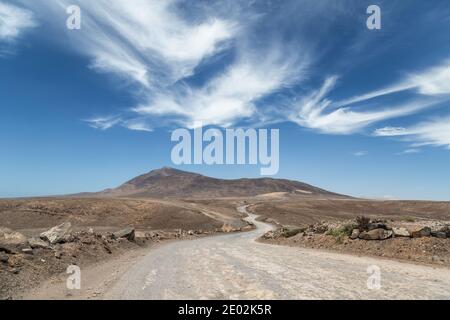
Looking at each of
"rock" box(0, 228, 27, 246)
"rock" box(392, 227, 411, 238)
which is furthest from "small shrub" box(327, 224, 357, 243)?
"rock" box(0, 228, 27, 246)

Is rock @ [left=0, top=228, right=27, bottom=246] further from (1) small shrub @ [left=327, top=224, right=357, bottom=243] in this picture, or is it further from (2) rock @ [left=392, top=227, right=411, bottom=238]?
(2) rock @ [left=392, top=227, right=411, bottom=238]

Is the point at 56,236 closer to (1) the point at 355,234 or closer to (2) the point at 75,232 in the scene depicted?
(2) the point at 75,232

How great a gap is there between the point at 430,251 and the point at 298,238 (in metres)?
13.7

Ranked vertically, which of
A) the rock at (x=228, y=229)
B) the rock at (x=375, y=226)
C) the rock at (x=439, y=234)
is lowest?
the rock at (x=228, y=229)

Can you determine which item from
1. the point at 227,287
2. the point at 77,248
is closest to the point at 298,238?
the point at 77,248

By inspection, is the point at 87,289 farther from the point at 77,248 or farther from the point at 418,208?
the point at 418,208

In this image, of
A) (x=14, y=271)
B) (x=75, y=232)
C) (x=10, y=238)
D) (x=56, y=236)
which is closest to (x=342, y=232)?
(x=56, y=236)

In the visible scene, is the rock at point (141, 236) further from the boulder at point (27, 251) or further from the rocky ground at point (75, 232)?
the boulder at point (27, 251)

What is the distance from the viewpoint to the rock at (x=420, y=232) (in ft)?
70.6

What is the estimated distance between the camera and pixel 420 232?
2167 cm

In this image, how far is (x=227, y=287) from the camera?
11992mm

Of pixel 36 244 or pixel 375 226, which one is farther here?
pixel 375 226

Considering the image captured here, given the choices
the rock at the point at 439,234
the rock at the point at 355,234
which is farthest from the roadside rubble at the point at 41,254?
the rock at the point at 439,234
